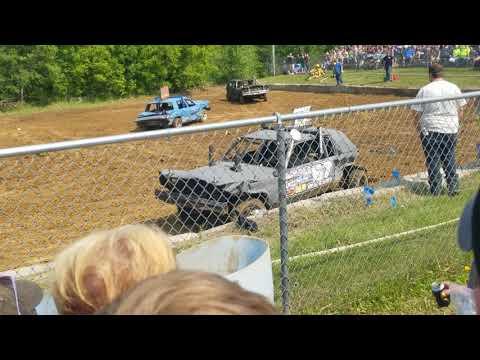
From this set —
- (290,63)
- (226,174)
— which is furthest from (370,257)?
(290,63)

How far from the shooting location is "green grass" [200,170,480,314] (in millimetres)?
3984

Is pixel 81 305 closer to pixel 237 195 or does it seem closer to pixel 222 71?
pixel 237 195

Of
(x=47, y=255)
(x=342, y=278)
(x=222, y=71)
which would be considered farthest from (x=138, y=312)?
(x=222, y=71)

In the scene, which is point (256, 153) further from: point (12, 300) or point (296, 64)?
point (296, 64)

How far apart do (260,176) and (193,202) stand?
3.56 ft

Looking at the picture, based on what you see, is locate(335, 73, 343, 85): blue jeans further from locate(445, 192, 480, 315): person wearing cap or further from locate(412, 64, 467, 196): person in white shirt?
locate(445, 192, 480, 315): person wearing cap

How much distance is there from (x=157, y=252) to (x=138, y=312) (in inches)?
18.1

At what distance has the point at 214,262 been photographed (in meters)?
2.78

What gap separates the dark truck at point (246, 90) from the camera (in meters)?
29.4

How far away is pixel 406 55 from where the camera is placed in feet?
121

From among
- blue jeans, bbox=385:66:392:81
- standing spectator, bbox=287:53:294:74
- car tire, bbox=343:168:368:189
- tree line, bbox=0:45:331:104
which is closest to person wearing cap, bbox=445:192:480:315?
car tire, bbox=343:168:368:189

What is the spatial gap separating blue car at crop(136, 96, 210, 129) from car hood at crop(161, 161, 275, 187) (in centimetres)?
1449

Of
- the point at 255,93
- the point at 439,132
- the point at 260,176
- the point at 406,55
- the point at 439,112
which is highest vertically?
the point at 406,55

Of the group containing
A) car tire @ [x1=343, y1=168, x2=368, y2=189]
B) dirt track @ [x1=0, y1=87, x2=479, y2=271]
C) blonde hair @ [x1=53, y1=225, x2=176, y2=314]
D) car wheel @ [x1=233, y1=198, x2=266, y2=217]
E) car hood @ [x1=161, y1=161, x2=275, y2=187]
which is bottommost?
dirt track @ [x1=0, y1=87, x2=479, y2=271]
